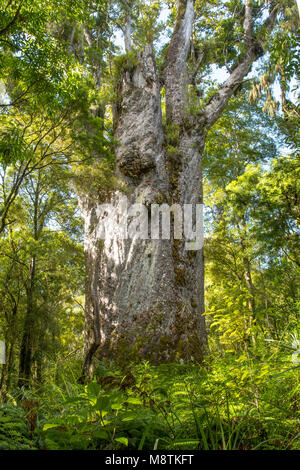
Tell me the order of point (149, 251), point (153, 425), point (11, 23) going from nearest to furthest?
1. point (153, 425)
2. point (11, 23)
3. point (149, 251)

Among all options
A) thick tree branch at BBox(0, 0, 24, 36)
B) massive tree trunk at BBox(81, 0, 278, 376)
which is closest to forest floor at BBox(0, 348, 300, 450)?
massive tree trunk at BBox(81, 0, 278, 376)

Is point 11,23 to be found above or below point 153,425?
above

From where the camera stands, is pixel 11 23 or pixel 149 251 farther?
pixel 149 251

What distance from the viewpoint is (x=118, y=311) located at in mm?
4840

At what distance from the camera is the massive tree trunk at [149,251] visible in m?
4.62

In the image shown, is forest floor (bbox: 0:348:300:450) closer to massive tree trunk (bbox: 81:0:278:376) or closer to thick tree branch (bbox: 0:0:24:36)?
massive tree trunk (bbox: 81:0:278:376)

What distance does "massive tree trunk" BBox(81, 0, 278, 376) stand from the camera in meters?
4.62

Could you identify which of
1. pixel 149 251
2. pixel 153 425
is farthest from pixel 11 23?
pixel 153 425

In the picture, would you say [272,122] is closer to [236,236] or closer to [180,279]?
[236,236]

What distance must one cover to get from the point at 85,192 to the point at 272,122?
30.9 ft

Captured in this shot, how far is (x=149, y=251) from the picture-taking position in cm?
514

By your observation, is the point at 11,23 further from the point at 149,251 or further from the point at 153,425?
the point at 153,425

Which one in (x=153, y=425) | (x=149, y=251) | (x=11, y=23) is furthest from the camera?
(x=149, y=251)

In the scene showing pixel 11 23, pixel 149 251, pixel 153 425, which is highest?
pixel 11 23
